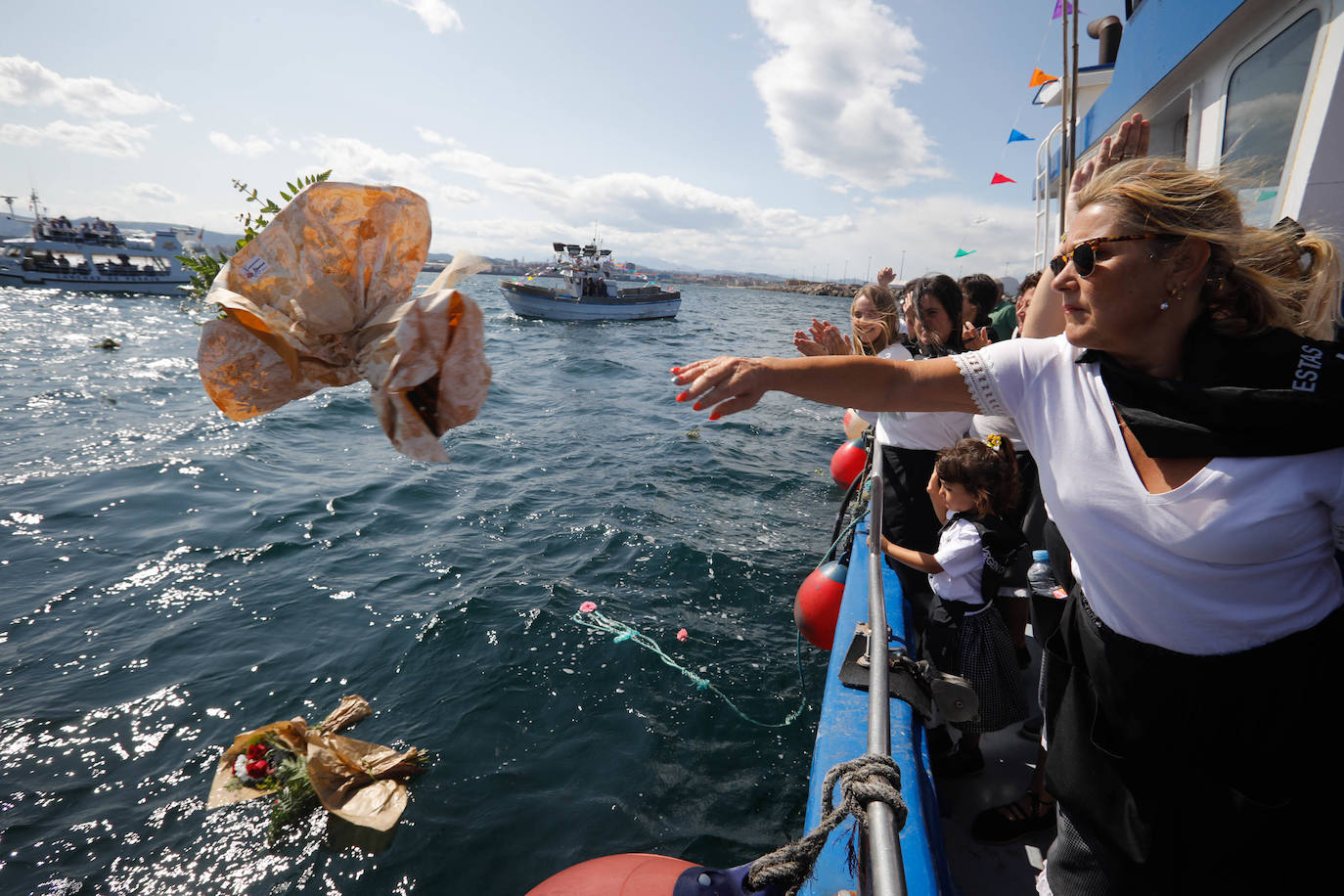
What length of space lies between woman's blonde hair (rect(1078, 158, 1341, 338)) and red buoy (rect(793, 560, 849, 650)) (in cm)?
332

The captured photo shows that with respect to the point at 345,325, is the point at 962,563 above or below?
below

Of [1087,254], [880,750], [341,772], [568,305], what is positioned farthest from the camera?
[568,305]

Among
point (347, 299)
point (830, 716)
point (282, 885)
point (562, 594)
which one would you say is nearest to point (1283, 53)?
point (830, 716)

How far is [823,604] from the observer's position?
4520 millimetres

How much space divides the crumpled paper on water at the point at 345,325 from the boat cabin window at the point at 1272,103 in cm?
360

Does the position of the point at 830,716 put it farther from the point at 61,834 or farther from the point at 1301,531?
the point at 61,834

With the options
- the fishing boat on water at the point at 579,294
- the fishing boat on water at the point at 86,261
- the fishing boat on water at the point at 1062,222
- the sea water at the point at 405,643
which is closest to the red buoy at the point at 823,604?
the fishing boat on water at the point at 1062,222

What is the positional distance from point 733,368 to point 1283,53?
389 cm

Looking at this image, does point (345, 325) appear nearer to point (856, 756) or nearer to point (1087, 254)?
point (1087, 254)

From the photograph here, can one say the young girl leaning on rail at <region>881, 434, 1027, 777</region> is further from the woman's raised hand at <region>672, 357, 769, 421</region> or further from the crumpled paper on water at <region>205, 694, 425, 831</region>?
the crumpled paper on water at <region>205, 694, 425, 831</region>

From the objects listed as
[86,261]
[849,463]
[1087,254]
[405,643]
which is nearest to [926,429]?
[1087,254]

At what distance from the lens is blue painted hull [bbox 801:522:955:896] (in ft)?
6.86

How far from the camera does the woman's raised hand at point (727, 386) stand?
1474 millimetres

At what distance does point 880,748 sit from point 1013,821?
137 cm
